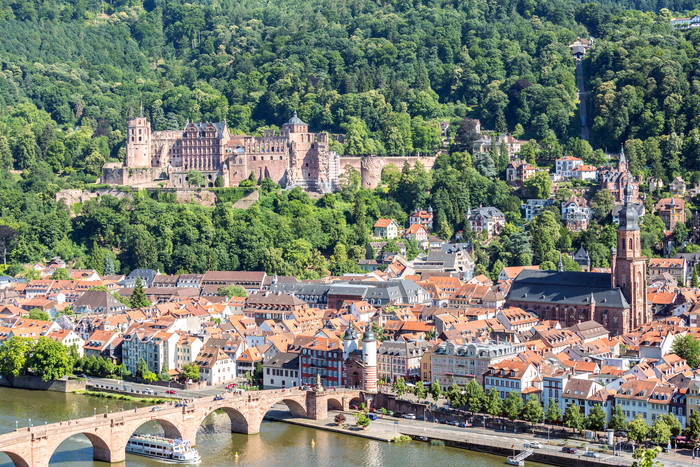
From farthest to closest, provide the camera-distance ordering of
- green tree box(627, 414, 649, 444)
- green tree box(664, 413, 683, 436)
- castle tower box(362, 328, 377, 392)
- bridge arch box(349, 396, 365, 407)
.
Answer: castle tower box(362, 328, 377, 392)
bridge arch box(349, 396, 365, 407)
green tree box(664, 413, 683, 436)
green tree box(627, 414, 649, 444)

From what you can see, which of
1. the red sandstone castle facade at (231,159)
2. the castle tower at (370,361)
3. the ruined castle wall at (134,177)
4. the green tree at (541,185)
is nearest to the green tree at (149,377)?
the castle tower at (370,361)

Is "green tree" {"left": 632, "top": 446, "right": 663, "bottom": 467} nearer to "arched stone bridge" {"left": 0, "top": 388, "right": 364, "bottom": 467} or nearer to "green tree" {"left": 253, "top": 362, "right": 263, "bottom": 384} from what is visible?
"arched stone bridge" {"left": 0, "top": 388, "right": 364, "bottom": 467}

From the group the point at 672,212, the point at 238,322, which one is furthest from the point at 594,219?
the point at 238,322

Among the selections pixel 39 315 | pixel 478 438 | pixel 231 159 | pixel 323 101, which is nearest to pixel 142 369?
pixel 39 315

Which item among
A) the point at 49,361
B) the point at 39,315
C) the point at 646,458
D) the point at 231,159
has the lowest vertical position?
the point at 49,361

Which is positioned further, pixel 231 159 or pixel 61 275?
pixel 231 159

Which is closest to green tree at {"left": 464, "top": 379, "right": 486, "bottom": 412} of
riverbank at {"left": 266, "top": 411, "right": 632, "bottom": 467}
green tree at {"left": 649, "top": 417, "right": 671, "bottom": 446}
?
riverbank at {"left": 266, "top": 411, "right": 632, "bottom": 467}

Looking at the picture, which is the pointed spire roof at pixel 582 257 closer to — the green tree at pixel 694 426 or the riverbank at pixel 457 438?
the riverbank at pixel 457 438

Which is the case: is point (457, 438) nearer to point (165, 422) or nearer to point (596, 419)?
point (596, 419)
